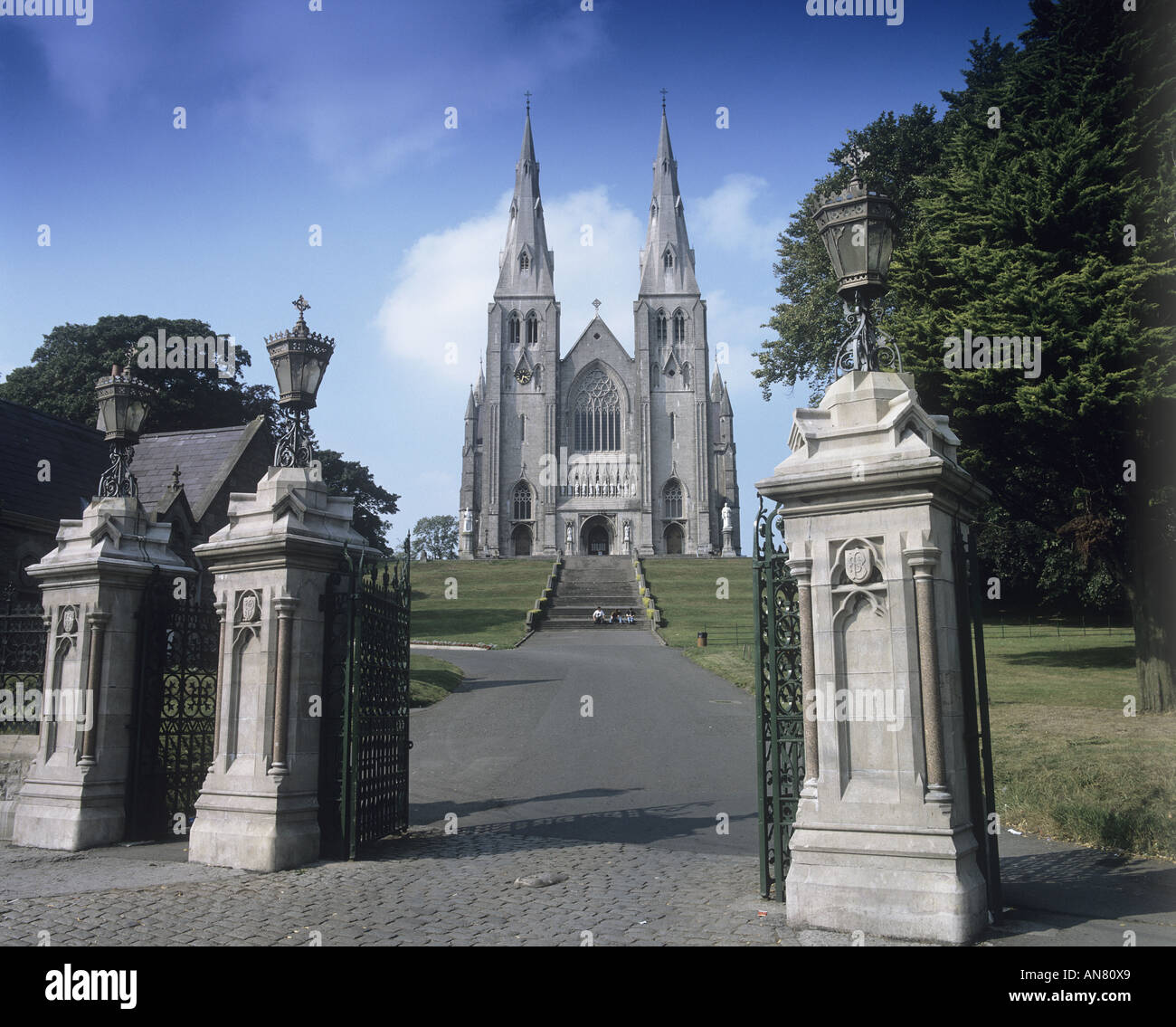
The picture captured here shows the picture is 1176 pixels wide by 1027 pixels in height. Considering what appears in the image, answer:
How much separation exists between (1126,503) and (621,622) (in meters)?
26.4

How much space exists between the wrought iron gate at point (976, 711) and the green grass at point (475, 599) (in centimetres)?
2889

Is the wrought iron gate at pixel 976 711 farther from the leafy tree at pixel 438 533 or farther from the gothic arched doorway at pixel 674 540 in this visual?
Result: the leafy tree at pixel 438 533

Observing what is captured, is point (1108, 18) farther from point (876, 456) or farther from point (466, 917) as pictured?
point (466, 917)

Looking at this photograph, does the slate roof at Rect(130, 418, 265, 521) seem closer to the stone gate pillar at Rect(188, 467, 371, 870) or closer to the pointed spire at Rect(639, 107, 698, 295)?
the stone gate pillar at Rect(188, 467, 371, 870)

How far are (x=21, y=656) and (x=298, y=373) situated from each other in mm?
4822

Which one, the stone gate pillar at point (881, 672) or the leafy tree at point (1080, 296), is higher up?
the leafy tree at point (1080, 296)

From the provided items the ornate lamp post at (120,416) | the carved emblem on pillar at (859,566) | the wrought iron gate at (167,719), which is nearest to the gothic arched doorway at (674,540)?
the ornate lamp post at (120,416)

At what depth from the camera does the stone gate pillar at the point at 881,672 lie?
536cm

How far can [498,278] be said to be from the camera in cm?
7881

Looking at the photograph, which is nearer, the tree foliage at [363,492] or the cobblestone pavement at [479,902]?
Result: the cobblestone pavement at [479,902]

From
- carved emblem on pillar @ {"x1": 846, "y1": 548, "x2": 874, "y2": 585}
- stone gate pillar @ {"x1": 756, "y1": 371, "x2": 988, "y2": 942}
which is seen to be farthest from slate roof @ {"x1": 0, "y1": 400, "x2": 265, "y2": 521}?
carved emblem on pillar @ {"x1": 846, "y1": 548, "x2": 874, "y2": 585}

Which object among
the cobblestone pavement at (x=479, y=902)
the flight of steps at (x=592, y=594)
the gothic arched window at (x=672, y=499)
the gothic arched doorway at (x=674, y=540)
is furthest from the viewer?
the gothic arched window at (x=672, y=499)

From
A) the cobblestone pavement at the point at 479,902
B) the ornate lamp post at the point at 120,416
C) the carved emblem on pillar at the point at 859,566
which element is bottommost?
the cobblestone pavement at the point at 479,902
